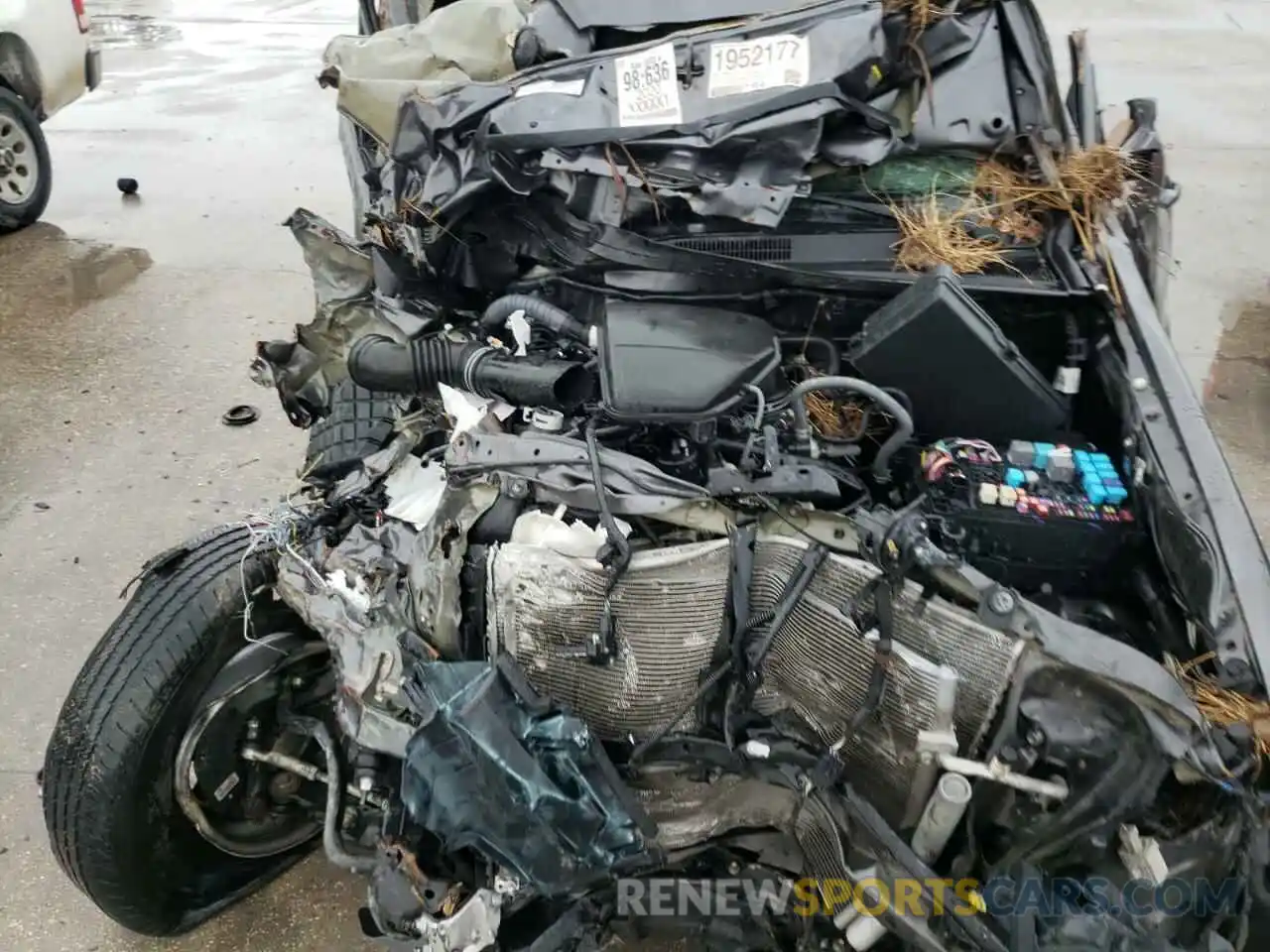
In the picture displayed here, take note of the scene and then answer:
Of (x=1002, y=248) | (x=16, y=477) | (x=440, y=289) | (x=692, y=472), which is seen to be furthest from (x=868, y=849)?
(x=16, y=477)

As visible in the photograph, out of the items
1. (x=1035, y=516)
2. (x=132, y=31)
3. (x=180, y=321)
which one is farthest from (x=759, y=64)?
(x=132, y=31)

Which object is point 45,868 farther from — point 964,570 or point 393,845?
point 964,570

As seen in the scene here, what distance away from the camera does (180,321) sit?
14.2 feet

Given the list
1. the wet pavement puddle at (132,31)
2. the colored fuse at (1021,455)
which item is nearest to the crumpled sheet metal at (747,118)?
the colored fuse at (1021,455)

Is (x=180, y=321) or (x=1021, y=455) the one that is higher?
(x=1021, y=455)

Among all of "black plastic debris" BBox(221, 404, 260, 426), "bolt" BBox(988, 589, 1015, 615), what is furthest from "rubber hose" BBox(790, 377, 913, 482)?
"black plastic debris" BBox(221, 404, 260, 426)

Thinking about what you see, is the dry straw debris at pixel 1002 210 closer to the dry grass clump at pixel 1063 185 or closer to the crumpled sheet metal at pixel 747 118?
the dry grass clump at pixel 1063 185

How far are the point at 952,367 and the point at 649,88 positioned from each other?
0.90 meters

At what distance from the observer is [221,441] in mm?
3537

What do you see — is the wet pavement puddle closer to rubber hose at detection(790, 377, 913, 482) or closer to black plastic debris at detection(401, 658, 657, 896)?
rubber hose at detection(790, 377, 913, 482)

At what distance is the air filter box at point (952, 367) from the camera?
6.41 feet

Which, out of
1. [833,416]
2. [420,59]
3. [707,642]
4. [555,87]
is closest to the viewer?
[707,642]

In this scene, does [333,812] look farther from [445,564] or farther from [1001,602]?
[1001,602]

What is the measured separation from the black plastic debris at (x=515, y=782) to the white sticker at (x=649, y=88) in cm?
125
